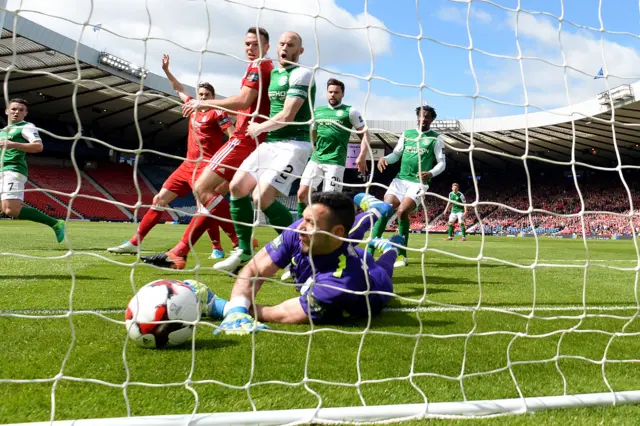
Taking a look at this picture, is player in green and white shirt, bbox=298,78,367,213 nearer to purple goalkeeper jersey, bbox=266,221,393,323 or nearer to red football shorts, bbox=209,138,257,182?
red football shorts, bbox=209,138,257,182

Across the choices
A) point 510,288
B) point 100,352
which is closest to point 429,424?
point 100,352

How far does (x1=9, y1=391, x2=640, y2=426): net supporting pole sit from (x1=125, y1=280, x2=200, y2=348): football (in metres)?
0.75

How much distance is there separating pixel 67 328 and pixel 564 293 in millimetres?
3913

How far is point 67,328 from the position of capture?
262cm

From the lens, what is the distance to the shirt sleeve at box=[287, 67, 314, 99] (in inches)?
140

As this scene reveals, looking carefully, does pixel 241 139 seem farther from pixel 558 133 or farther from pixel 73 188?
pixel 73 188

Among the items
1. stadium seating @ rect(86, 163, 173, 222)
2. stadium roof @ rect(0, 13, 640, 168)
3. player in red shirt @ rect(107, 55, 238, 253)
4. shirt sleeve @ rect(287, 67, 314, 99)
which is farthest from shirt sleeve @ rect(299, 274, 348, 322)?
stadium seating @ rect(86, 163, 173, 222)

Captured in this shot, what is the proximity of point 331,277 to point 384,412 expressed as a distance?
3.88ft

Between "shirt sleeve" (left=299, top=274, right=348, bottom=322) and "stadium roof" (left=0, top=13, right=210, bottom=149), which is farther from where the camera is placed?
"stadium roof" (left=0, top=13, right=210, bottom=149)

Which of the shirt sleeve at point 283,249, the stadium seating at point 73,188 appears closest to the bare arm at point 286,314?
the shirt sleeve at point 283,249

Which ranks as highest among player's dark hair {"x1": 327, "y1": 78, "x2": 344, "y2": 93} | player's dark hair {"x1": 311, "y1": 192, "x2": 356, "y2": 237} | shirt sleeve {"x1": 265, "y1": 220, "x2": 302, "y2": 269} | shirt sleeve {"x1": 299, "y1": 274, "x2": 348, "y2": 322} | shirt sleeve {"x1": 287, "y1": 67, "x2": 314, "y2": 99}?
player's dark hair {"x1": 327, "y1": 78, "x2": 344, "y2": 93}

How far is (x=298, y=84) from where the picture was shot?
11.7 feet

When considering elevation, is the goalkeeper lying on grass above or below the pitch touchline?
above

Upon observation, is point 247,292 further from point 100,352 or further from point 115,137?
point 115,137
